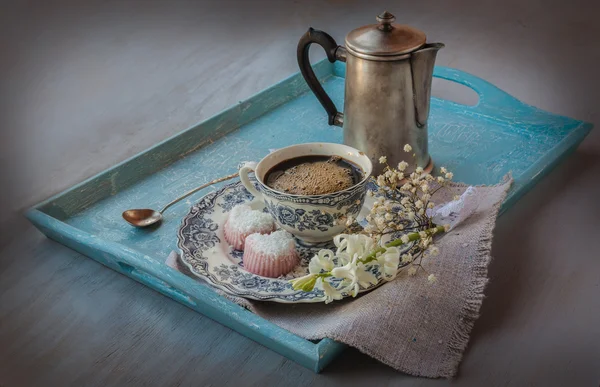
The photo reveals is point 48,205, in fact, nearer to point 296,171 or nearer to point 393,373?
point 296,171

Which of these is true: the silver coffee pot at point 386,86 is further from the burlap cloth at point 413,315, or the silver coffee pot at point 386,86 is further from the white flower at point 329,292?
the white flower at point 329,292

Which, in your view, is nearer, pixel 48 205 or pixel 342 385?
pixel 342 385

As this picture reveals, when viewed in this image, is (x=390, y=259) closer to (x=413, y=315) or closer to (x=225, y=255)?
(x=413, y=315)

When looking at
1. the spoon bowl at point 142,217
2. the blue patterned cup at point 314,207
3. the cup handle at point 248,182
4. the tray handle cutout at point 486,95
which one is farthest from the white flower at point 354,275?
the tray handle cutout at point 486,95

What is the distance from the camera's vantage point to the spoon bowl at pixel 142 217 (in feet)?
3.57

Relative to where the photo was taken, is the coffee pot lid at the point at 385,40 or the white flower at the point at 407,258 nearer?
the white flower at the point at 407,258

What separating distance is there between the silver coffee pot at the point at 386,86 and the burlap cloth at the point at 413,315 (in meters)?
0.25

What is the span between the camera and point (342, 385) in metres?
0.84

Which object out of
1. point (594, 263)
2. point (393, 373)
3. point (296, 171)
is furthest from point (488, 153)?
point (393, 373)

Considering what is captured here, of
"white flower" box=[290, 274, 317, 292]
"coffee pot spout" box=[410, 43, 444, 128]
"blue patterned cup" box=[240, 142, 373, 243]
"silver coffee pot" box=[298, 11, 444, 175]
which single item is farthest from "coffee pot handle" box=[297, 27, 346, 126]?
"white flower" box=[290, 274, 317, 292]

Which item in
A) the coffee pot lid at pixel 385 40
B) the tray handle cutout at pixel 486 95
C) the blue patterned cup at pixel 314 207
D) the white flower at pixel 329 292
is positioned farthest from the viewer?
the tray handle cutout at pixel 486 95

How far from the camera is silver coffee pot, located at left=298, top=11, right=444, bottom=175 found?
1089 mm

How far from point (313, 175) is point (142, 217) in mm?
281

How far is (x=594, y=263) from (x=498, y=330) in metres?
0.21
